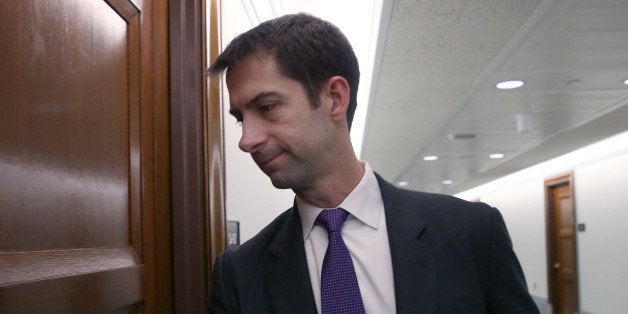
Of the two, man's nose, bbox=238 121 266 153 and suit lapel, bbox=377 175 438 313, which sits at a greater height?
man's nose, bbox=238 121 266 153

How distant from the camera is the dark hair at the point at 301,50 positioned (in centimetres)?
123

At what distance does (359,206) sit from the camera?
1270 millimetres

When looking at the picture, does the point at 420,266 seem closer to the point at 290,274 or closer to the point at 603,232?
the point at 290,274

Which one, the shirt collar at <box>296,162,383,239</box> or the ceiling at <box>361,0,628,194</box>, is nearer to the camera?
the shirt collar at <box>296,162,383,239</box>

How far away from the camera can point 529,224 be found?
1218cm

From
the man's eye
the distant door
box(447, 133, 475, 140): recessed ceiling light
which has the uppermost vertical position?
box(447, 133, 475, 140): recessed ceiling light

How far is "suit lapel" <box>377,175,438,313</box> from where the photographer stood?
112cm

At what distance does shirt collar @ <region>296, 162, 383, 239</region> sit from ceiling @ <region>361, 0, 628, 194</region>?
6.20 feet

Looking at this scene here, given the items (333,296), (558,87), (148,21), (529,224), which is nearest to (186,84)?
(148,21)

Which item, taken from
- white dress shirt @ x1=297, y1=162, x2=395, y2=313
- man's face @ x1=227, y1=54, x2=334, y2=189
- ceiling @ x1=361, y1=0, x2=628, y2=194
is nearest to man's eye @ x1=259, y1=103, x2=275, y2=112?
man's face @ x1=227, y1=54, x2=334, y2=189

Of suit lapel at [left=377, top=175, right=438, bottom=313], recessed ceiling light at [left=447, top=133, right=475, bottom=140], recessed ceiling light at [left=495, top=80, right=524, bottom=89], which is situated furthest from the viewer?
recessed ceiling light at [left=447, top=133, right=475, bottom=140]

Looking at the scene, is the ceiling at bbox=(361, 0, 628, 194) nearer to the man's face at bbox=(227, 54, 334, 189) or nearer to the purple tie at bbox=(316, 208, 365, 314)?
the man's face at bbox=(227, 54, 334, 189)

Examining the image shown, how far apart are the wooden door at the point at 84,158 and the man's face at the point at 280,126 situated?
0.26 meters

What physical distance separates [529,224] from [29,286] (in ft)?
41.1
